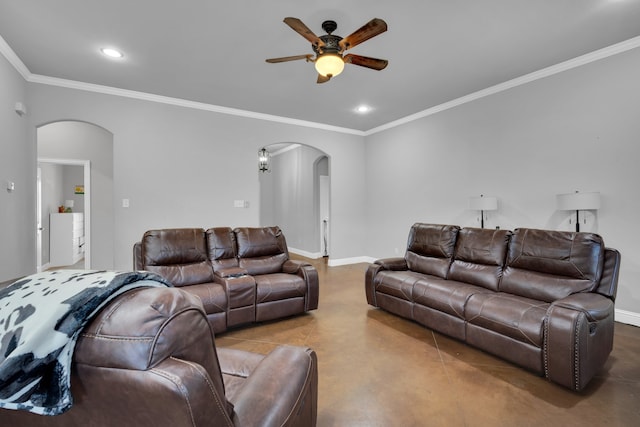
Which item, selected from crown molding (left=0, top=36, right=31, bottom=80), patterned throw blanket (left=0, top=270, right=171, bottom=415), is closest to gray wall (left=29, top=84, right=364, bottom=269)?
crown molding (left=0, top=36, right=31, bottom=80)

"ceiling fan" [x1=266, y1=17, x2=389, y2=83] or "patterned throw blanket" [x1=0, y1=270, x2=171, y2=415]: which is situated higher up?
"ceiling fan" [x1=266, y1=17, x2=389, y2=83]

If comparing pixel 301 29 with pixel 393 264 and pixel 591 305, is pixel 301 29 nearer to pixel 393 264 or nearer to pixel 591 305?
pixel 393 264

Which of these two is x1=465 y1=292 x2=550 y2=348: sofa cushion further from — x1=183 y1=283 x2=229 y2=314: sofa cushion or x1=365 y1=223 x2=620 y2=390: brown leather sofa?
x1=183 y1=283 x2=229 y2=314: sofa cushion

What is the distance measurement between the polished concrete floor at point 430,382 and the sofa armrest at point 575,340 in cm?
13

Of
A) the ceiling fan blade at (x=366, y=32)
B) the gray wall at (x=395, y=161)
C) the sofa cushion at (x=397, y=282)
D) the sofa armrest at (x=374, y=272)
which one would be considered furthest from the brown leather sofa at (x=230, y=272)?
the ceiling fan blade at (x=366, y=32)

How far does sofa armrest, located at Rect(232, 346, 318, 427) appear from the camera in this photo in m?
0.94

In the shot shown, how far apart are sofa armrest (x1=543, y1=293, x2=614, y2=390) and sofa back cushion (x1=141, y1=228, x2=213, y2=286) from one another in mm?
3122

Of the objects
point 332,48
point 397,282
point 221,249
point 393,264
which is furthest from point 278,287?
point 332,48

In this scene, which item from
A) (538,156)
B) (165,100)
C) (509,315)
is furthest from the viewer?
(165,100)

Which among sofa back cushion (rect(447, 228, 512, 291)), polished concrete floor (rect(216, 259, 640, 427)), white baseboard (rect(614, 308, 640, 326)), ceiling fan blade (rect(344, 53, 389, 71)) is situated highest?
ceiling fan blade (rect(344, 53, 389, 71))

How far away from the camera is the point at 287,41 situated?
304 cm

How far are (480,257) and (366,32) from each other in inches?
97.5

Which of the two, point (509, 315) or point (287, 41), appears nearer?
point (509, 315)

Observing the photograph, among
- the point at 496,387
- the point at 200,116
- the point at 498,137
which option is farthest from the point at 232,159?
the point at 496,387
